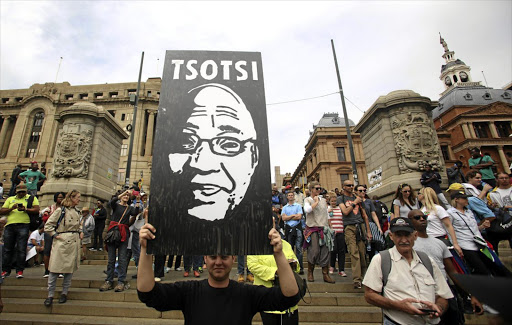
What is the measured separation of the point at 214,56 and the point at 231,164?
1082 millimetres

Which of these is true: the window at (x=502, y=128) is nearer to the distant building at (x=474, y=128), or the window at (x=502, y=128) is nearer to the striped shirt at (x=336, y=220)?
the distant building at (x=474, y=128)

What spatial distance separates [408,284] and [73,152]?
529 inches

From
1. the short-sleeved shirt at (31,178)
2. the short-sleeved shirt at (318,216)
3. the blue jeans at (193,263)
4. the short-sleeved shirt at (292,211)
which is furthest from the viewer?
the short-sleeved shirt at (31,178)

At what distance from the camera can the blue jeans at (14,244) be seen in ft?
21.6

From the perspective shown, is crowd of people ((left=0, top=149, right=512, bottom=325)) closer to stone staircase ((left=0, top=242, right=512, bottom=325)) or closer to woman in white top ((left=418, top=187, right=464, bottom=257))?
woman in white top ((left=418, top=187, right=464, bottom=257))

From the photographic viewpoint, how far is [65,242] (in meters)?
5.38

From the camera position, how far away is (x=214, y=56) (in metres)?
2.55

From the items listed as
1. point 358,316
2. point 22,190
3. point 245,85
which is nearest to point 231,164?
point 245,85

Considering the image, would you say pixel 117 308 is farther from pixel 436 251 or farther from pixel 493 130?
pixel 493 130

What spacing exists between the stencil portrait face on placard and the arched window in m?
57.9

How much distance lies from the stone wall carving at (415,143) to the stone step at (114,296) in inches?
282

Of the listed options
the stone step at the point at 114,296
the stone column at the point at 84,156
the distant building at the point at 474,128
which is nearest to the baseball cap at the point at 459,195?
the stone step at the point at 114,296

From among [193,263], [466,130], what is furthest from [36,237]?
[466,130]

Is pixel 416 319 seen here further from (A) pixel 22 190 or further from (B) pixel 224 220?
(A) pixel 22 190
